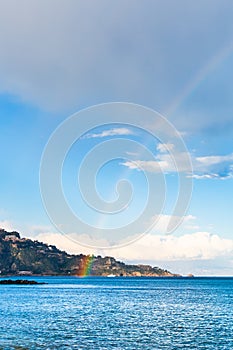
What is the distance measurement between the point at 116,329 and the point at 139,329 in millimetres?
3048

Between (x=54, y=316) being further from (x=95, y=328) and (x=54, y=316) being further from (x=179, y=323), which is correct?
(x=179, y=323)

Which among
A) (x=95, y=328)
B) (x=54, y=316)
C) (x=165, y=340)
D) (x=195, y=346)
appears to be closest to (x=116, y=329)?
(x=95, y=328)

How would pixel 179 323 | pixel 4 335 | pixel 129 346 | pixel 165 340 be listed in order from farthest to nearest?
pixel 179 323 → pixel 4 335 → pixel 165 340 → pixel 129 346

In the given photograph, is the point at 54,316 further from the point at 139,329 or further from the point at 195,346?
the point at 195,346

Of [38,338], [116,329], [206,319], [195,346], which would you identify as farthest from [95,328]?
[206,319]

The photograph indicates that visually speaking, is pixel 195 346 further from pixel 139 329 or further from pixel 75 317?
pixel 75 317

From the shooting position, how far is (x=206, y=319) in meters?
73.5

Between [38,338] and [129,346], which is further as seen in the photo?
[38,338]

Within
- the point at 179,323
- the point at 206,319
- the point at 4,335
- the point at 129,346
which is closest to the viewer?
the point at 129,346

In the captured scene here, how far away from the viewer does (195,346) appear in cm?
4853

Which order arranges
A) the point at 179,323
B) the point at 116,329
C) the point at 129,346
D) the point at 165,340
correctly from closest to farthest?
the point at 129,346, the point at 165,340, the point at 116,329, the point at 179,323

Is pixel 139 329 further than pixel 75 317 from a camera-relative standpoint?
No

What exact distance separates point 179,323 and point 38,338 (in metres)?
23.4

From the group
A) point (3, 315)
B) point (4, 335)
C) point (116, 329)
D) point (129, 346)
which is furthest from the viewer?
point (3, 315)
